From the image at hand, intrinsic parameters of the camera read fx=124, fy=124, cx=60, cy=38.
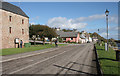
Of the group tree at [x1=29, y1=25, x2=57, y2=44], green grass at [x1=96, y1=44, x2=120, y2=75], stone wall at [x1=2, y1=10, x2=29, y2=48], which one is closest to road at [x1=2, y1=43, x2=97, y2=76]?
green grass at [x1=96, y1=44, x2=120, y2=75]

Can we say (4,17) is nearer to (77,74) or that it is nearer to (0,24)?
(0,24)

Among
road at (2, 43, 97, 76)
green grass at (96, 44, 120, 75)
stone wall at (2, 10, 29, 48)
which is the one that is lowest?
road at (2, 43, 97, 76)

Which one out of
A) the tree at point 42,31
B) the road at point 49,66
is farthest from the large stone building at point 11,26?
the road at point 49,66

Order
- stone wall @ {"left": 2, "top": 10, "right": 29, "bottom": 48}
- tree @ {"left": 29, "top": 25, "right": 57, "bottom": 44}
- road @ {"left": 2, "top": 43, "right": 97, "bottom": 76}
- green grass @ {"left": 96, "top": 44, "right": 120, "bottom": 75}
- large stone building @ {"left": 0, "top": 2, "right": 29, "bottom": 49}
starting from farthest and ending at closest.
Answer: tree @ {"left": 29, "top": 25, "right": 57, "bottom": 44} → stone wall @ {"left": 2, "top": 10, "right": 29, "bottom": 48} → large stone building @ {"left": 0, "top": 2, "right": 29, "bottom": 49} → road @ {"left": 2, "top": 43, "right": 97, "bottom": 76} → green grass @ {"left": 96, "top": 44, "right": 120, "bottom": 75}

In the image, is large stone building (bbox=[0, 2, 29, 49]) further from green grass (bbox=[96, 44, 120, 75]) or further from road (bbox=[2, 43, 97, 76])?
green grass (bbox=[96, 44, 120, 75])

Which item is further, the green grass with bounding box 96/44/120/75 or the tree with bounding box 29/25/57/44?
the tree with bounding box 29/25/57/44

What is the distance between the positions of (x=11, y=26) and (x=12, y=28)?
22.8 inches

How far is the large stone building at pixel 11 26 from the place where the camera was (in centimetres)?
2522

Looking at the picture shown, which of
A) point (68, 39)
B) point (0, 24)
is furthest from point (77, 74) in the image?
point (68, 39)

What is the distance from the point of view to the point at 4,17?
25719 mm

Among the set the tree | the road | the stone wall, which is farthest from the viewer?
the tree

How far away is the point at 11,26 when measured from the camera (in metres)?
27.9

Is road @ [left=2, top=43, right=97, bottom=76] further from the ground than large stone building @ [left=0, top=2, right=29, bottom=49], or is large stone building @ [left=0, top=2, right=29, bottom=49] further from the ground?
large stone building @ [left=0, top=2, right=29, bottom=49]

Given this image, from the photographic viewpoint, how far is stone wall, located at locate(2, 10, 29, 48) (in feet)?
84.0
